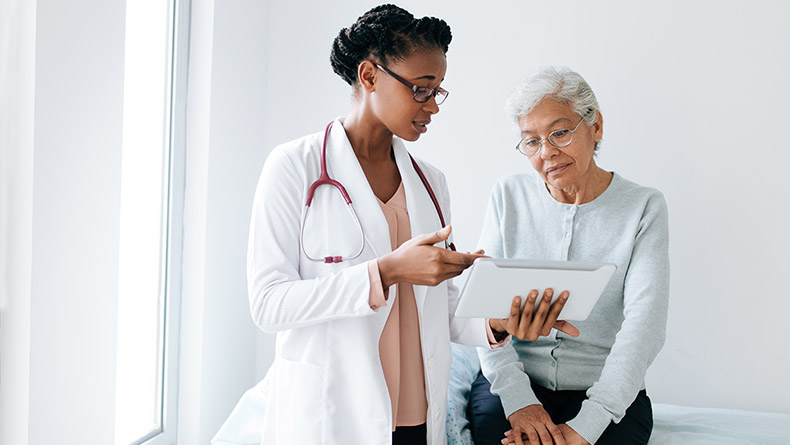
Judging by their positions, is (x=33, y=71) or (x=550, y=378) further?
(x=550, y=378)

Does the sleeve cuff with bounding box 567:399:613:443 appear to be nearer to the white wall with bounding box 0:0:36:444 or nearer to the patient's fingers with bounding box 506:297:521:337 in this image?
the patient's fingers with bounding box 506:297:521:337

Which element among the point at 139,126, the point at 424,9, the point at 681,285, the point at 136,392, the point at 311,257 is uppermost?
the point at 424,9

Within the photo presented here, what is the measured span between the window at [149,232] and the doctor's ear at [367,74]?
3.22 ft

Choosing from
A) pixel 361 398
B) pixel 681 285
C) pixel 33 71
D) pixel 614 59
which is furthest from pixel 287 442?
pixel 614 59

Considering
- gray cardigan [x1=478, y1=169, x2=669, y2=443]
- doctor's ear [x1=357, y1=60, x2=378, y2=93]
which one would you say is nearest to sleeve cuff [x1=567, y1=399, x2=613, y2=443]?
gray cardigan [x1=478, y1=169, x2=669, y2=443]

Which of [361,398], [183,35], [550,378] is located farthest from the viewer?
[183,35]

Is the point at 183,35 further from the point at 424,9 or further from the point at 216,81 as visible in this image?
the point at 424,9

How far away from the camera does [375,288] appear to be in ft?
3.37

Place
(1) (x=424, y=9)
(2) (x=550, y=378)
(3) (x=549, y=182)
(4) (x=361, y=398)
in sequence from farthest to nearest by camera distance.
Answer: (1) (x=424, y=9), (3) (x=549, y=182), (2) (x=550, y=378), (4) (x=361, y=398)

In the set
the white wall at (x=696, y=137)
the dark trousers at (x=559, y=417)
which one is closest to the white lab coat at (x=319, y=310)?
the dark trousers at (x=559, y=417)

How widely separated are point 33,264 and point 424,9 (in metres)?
1.72

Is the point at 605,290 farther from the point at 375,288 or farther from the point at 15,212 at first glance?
the point at 15,212

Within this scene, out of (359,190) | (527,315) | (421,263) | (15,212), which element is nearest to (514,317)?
(527,315)

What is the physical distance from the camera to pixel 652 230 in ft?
5.14
